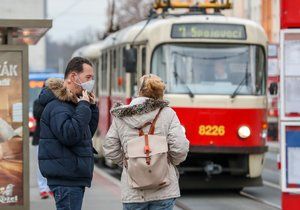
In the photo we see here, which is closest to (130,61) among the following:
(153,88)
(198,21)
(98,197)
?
(198,21)

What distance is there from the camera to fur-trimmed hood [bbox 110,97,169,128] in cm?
691

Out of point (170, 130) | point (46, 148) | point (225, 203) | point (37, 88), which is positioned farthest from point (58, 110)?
point (37, 88)

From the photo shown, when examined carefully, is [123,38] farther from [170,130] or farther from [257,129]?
[170,130]

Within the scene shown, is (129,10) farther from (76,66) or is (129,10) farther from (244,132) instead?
(76,66)

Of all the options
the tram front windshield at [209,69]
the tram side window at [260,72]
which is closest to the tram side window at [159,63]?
the tram front windshield at [209,69]

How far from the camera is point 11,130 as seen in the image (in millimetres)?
10586

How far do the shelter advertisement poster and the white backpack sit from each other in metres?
3.82

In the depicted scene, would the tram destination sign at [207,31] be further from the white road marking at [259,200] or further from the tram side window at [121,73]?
the white road marking at [259,200]

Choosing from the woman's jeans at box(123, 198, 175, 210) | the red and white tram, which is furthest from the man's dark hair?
the red and white tram

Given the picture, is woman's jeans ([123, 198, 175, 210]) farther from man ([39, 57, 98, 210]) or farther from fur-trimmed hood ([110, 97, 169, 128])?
fur-trimmed hood ([110, 97, 169, 128])

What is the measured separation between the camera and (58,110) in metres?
7.12

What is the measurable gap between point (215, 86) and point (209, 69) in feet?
0.99

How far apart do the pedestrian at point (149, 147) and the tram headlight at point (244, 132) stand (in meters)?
8.09

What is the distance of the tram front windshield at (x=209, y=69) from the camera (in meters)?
15.2
